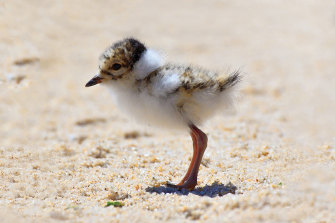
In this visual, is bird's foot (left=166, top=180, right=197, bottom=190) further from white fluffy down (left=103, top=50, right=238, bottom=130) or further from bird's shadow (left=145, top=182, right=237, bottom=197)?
white fluffy down (left=103, top=50, right=238, bottom=130)

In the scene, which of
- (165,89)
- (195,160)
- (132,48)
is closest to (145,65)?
(132,48)

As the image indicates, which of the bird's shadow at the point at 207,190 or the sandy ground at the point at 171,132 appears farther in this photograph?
the bird's shadow at the point at 207,190

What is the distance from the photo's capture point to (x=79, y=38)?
35.4 ft

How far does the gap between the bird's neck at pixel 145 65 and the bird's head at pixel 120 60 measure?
0.18 ft

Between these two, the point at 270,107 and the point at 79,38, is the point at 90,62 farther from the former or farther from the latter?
the point at 270,107

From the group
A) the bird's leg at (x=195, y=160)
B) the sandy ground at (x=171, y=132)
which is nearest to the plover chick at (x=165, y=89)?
the bird's leg at (x=195, y=160)

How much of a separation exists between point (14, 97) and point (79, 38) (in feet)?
12.1

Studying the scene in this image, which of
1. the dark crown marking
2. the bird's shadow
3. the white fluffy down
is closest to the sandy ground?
the bird's shadow

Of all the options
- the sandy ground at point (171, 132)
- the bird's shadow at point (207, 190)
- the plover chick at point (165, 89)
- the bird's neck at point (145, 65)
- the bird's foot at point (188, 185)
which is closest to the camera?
the sandy ground at point (171, 132)

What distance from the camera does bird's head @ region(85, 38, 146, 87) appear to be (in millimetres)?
4809

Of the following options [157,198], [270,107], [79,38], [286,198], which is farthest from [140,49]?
[79,38]

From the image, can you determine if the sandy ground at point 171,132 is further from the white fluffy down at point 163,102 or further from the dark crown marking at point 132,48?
the white fluffy down at point 163,102

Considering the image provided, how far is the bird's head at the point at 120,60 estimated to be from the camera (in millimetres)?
4809

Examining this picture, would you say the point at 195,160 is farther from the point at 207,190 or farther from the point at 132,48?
the point at 132,48
